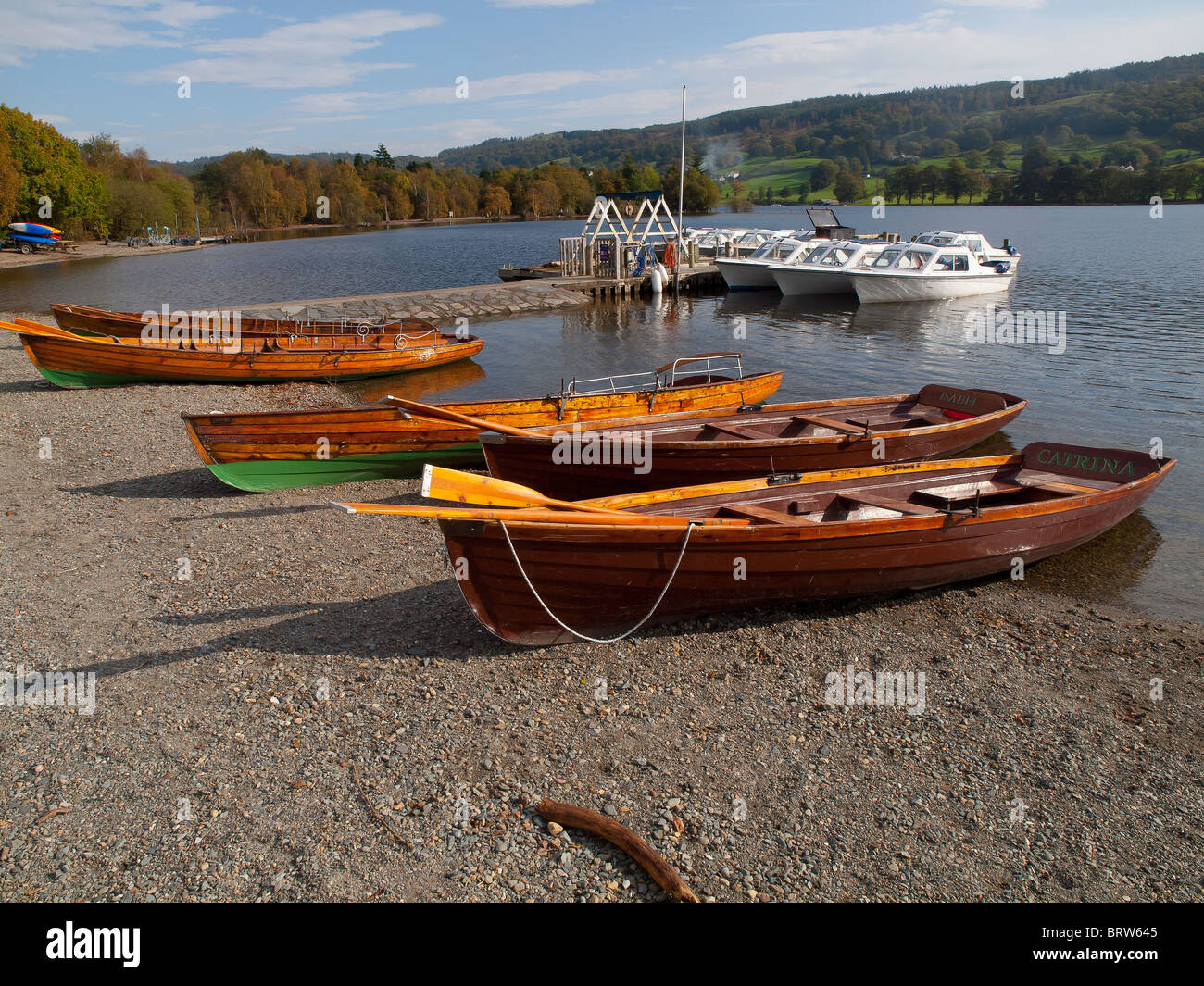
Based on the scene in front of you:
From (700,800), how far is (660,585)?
8.25 ft

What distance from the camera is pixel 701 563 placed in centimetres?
772

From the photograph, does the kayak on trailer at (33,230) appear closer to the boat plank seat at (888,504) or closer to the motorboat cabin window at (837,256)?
the motorboat cabin window at (837,256)

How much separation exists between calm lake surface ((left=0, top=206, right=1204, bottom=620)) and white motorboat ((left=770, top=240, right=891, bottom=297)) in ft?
2.72

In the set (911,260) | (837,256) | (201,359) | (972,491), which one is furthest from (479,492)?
(837,256)

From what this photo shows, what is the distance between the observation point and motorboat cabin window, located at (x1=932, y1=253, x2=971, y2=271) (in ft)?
121

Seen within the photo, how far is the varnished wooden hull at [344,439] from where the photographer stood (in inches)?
466

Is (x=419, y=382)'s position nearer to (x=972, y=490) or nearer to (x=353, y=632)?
(x=353, y=632)

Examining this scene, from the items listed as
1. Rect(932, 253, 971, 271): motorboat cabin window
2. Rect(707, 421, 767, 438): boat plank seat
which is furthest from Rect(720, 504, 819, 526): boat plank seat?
Rect(932, 253, 971, 271): motorboat cabin window

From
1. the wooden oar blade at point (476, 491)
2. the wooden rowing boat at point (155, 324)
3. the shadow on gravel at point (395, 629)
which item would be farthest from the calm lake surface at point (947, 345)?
the wooden oar blade at point (476, 491)

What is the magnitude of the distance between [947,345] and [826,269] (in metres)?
Result: 11.5

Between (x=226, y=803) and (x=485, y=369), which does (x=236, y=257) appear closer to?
(x=485, y=369)

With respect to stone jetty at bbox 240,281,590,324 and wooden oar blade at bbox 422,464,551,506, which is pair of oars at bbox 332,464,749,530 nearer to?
wooden oar blade at bbox 422,464,551,506

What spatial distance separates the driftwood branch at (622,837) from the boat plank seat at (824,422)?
28.1 feet
